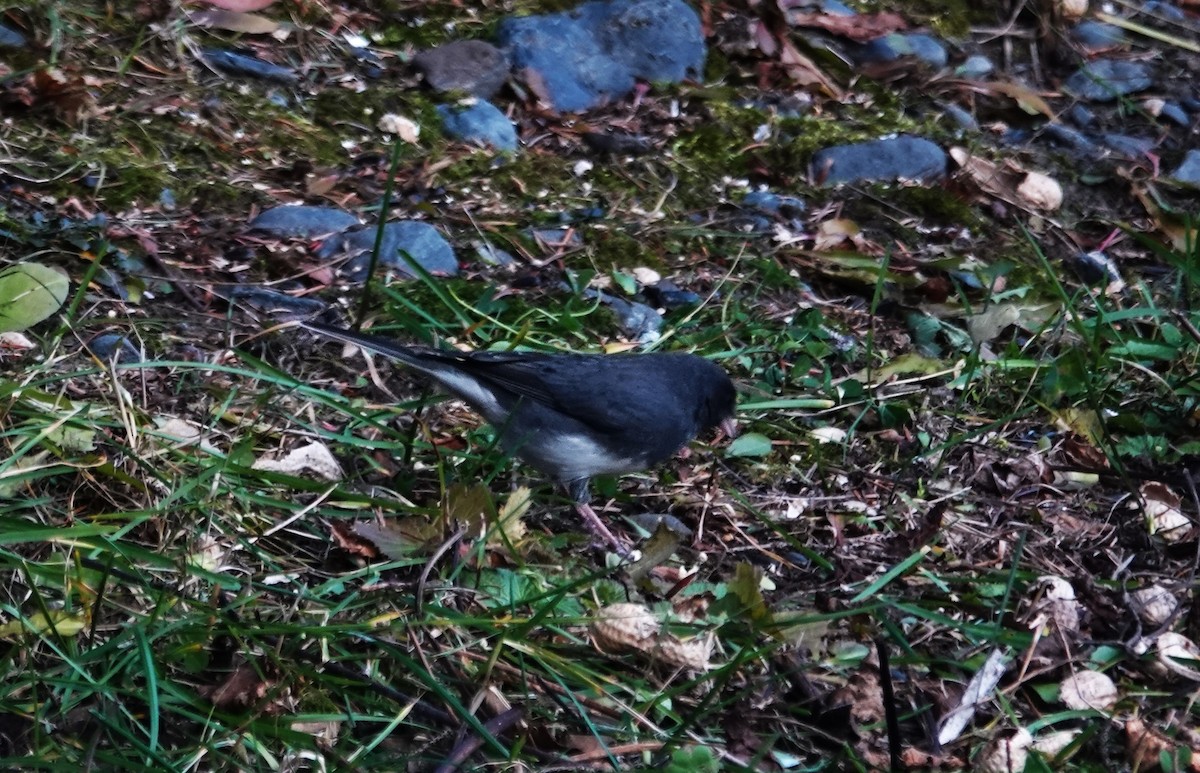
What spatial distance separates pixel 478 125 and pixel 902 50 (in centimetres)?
189

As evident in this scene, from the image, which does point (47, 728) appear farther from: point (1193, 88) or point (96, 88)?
point (1193, 88)

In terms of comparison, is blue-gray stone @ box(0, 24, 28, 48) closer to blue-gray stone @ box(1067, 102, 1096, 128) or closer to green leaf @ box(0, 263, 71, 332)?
green leaf @ box(0, 263, 71, 332)

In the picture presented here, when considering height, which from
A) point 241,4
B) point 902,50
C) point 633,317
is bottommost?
point 633,317

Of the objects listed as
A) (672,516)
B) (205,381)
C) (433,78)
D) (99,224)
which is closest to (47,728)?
(205,381)

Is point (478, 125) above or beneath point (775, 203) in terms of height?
above

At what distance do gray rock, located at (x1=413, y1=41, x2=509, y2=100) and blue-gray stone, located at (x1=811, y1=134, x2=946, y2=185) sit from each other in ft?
3.91

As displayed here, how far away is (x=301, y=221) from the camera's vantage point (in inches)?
155

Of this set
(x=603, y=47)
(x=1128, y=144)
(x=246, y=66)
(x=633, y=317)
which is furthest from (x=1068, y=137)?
(x=246, y=66)

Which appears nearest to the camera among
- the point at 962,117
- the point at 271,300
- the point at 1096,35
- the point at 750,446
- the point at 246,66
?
the point at 750,446

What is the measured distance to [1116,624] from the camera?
108 inches

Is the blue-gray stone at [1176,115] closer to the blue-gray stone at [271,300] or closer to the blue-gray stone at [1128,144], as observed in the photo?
the blue-gray stone at [1128,144]

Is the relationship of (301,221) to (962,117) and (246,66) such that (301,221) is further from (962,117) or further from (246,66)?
(962,117)

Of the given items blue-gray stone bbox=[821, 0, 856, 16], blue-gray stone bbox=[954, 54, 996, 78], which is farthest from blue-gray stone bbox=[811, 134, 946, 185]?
blue-gray stone bbox=[821, 0, 856, 16]

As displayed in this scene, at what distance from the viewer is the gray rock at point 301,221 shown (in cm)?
392
